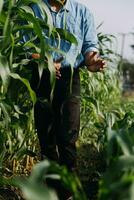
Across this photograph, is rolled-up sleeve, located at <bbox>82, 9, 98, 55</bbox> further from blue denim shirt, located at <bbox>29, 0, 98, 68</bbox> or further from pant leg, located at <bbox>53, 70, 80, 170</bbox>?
pant leg, located at <bbox>53, 70, 80, 170</bbox>

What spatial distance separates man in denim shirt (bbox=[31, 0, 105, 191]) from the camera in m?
3.00

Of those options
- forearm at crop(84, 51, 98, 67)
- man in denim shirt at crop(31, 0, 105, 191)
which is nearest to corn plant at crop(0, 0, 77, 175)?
man in denim shirt at crop(31, 0, 105, 191)

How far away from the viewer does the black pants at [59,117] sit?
3006 mm

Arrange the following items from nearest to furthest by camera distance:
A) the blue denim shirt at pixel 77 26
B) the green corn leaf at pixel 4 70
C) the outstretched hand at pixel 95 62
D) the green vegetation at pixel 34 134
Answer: the green vegetation at pixel 34 134 < the green corn leaf at pixel 4 70 < the outstretched hand at pixel 95 62 < the blue denim shirt at pixel 77 26

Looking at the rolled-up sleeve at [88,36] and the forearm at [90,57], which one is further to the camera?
the rolled-up sleeve at [88,36]

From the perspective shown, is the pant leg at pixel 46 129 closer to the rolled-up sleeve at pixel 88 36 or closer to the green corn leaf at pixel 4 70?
the rolled-up sleeve at pixel 88 36

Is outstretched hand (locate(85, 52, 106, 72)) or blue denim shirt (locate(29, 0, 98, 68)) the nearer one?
outstretched hand (locate(85, 52, 106, 72))

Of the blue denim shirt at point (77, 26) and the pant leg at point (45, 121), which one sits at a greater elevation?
the blue denim shirt at point (77, 26)

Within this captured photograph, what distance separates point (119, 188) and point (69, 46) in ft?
5.17

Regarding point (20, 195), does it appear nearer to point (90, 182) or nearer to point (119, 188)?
point (90, 182)

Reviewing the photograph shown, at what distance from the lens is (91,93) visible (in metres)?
4.48

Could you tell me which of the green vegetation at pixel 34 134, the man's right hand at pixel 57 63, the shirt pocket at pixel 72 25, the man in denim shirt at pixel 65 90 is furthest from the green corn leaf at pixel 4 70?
the shirt pocket at pixel 72 25

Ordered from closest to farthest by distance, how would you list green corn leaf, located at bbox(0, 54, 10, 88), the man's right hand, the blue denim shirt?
1. green corn leaf, located at bbox(0, 54, 10, 88)
2. the man's right hand
3. the blue denim shirt

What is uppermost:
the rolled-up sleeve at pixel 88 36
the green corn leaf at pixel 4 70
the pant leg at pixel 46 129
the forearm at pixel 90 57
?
the rolled-up sleeve at pixel 88 36
